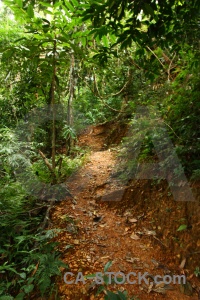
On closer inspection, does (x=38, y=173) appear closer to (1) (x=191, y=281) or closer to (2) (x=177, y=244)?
(2) (x=177, y=244)

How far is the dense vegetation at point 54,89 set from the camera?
81.7 inches

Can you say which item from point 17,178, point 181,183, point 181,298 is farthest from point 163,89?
point 181,298

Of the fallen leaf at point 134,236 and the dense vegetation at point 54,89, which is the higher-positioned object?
the dense vegetation at point 54,89

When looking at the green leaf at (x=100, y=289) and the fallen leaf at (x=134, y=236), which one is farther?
the fallen leaf at (x=134, y=236)

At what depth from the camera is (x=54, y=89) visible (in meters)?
4.82

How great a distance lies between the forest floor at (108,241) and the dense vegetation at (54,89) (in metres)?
0.33

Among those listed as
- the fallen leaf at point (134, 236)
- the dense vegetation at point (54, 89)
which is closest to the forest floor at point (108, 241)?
the fallen leaf at point (134, 236)

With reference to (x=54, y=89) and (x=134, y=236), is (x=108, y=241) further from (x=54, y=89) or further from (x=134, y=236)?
(x=54, y=89)

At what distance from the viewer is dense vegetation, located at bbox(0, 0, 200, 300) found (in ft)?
6.81

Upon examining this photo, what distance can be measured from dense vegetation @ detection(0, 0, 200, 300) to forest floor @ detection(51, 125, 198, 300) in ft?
1.08

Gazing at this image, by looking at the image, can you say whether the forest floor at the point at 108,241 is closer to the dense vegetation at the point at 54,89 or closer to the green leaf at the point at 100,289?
the green leaf at the point at 100,289

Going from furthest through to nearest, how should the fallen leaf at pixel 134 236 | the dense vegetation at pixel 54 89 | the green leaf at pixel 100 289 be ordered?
the fallen leaf at pixel 134 236 → the green leaf at pixel 100 289 → the dense vegetation at pixel 54 89

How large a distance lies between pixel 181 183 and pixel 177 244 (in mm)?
973

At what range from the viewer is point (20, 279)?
2982 millimetres
